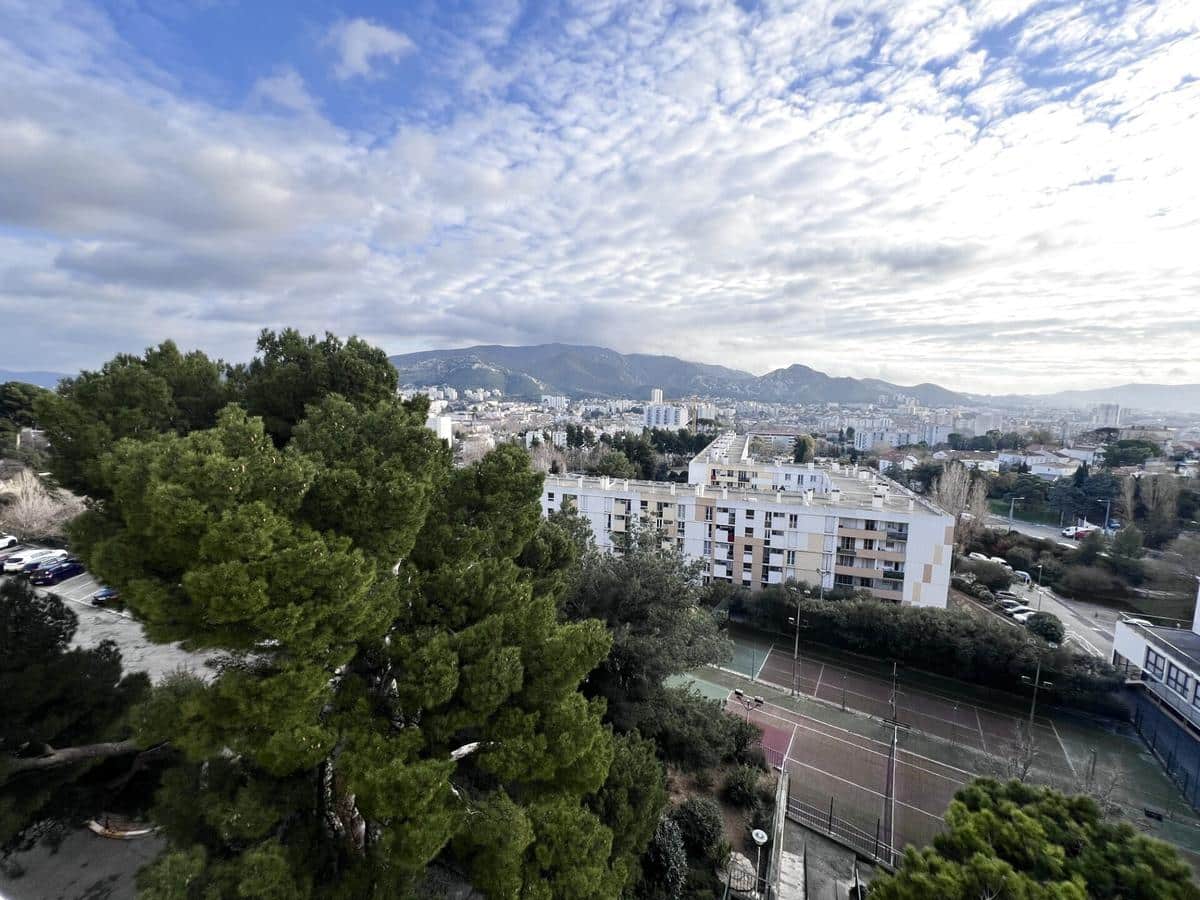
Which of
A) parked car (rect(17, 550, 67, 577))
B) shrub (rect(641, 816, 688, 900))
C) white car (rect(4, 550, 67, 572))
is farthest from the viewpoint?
white car (rect(4, 550, 67, 572))

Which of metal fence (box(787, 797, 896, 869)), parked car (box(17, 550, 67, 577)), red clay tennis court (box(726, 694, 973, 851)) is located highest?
parked car (box(17, 550, 67, 577))

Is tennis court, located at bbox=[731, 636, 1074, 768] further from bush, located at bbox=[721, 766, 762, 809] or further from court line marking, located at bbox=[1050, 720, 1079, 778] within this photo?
bush, located at bbox=[721, 766, 762, 809]

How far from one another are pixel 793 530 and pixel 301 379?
51.7ft

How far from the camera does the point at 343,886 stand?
410 cm

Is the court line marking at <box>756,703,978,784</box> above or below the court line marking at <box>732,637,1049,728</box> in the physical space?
above

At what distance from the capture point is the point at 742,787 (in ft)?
27.4

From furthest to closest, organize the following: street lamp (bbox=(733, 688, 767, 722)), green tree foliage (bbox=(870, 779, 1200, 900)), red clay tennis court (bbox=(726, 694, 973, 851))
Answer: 1. street lamp (bbox=(733, 688, 767, 722))
2. red clay tennis court (bbox=(726, 694, 973, 851))
3. green tree foliage (bbox=(870, 779, 1200, 900))

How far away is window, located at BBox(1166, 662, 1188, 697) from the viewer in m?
10.1

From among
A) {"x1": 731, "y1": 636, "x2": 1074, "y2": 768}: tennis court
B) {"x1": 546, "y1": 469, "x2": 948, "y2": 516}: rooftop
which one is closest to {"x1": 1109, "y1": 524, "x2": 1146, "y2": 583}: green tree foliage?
{"x1": 546, "y1": 469, "x2": 948, "y2": 516}: rooftop

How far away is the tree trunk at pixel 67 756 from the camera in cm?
436

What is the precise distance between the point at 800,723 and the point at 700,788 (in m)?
3.79

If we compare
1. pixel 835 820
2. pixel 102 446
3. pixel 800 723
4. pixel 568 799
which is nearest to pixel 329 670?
pixel 568 799

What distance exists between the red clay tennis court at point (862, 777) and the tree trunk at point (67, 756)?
9.19m

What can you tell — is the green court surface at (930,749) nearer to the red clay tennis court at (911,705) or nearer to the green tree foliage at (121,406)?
the red clay tennis court at (911,705)
